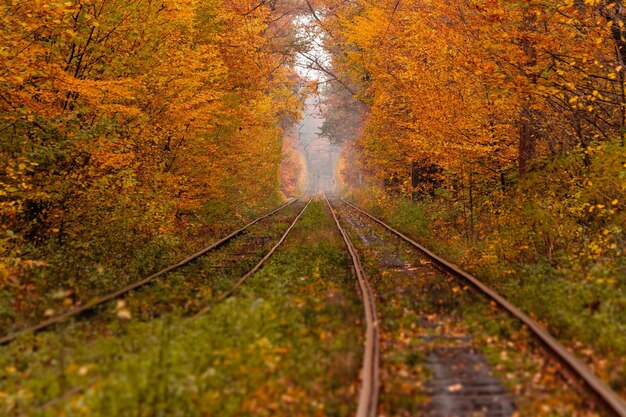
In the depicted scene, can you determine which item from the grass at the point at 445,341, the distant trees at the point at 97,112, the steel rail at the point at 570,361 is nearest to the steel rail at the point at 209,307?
the grass at the point at 445,341

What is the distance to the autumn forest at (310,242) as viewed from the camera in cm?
547

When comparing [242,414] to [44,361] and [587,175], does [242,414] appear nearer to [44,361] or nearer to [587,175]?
[44,361]

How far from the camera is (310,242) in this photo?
16312mm

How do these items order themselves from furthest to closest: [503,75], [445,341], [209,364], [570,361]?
1. [503,75]
2. [445,341]
3. [209,364]
4. [570,361]

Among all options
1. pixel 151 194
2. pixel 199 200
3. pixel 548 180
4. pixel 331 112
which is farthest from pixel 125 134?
pixel 331 112

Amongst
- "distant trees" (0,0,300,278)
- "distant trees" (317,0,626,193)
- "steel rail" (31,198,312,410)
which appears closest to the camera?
"steel rail" (31,198,312,410)

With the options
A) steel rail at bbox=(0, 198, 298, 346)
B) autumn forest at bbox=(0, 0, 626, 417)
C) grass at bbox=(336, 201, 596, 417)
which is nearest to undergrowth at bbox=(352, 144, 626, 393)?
autumn forest at bbox=(0, 0, 626, 417)

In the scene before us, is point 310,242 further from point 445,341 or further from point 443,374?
point 443,374

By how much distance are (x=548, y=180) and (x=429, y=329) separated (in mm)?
7549

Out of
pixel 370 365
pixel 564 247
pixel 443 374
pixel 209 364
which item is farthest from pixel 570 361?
pixel 564 247

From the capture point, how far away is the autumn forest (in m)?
5.47

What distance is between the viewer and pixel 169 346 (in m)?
6.36

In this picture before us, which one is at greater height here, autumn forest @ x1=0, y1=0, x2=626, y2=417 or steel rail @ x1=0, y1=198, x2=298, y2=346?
autumn forest @ x1=0, y1=0, x2=626, y2=417

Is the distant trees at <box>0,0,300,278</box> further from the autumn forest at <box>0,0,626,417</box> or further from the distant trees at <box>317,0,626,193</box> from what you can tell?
the distant trees at <box>317,0,626,193</box>
